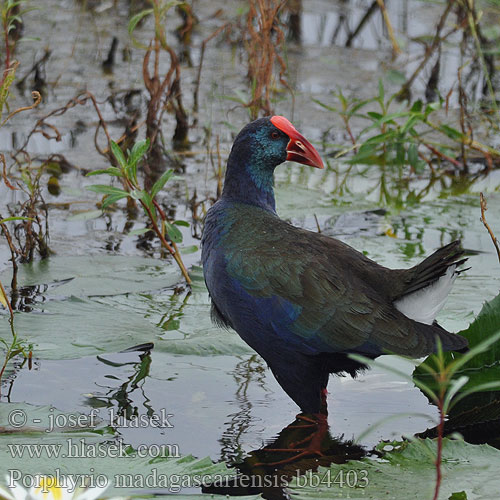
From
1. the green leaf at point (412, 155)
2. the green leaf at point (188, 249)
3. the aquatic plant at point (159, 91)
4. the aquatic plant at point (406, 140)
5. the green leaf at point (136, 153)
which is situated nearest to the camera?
the green leaf at point (136, 153)

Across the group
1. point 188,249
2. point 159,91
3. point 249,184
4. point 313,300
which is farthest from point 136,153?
point 159,91

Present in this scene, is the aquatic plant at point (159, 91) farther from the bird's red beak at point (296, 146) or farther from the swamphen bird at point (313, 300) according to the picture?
the swamphen bird at point (313, 300)

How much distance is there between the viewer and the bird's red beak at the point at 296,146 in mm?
3378

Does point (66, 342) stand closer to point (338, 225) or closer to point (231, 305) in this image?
point (231, 305)

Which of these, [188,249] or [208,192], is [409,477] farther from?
[208,192]

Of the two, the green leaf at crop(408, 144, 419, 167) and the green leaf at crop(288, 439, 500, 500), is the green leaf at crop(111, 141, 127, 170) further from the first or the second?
the green leaf at crop(408, 144, 419, 167)

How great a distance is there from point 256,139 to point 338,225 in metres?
1.39

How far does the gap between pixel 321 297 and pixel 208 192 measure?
2.18m

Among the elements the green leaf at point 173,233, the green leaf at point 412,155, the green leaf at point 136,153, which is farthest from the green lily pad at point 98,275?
the green leaf at point 412,155

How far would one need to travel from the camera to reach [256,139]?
335cm

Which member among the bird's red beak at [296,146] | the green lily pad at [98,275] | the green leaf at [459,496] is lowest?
the green leaf at [459,496]

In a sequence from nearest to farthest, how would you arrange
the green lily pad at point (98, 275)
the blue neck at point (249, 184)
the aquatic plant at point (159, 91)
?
the blue neck at point (249, 184)
the green lily pad at point (98, 275)
the aquatic plant at point (159, 91)

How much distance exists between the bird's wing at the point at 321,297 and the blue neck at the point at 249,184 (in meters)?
0.33

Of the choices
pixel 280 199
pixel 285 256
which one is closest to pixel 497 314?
pixel 285 256
